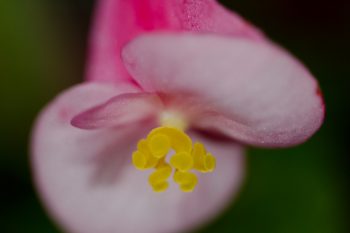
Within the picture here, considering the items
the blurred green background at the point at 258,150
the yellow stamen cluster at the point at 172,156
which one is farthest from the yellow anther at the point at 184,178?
the blurred green background at the point at 258,150

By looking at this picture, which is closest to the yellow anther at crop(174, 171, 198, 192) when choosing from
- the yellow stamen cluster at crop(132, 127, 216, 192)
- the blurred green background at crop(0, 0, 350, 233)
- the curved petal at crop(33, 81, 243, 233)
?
the yellow stamen cluster at crop(132, 127, 216, 192)

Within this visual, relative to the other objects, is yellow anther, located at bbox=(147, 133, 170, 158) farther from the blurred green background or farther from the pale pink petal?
the blurred green background

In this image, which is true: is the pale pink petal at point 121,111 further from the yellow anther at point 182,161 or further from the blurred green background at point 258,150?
the blurred green background at point 258,150

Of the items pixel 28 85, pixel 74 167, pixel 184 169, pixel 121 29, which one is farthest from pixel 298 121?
pixel 28 85

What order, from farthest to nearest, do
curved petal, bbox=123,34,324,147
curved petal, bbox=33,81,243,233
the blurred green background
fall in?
the blurred green background
curved petal, bbox=33,81,243,233
curved petal, bbox=123,34,324,147

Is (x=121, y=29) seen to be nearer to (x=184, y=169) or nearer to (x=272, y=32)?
(x=184, y=169)

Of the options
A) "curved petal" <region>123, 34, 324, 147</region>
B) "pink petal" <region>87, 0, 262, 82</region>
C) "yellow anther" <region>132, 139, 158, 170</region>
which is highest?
"pink petal" <region>87, 0, 262, 82</region>
